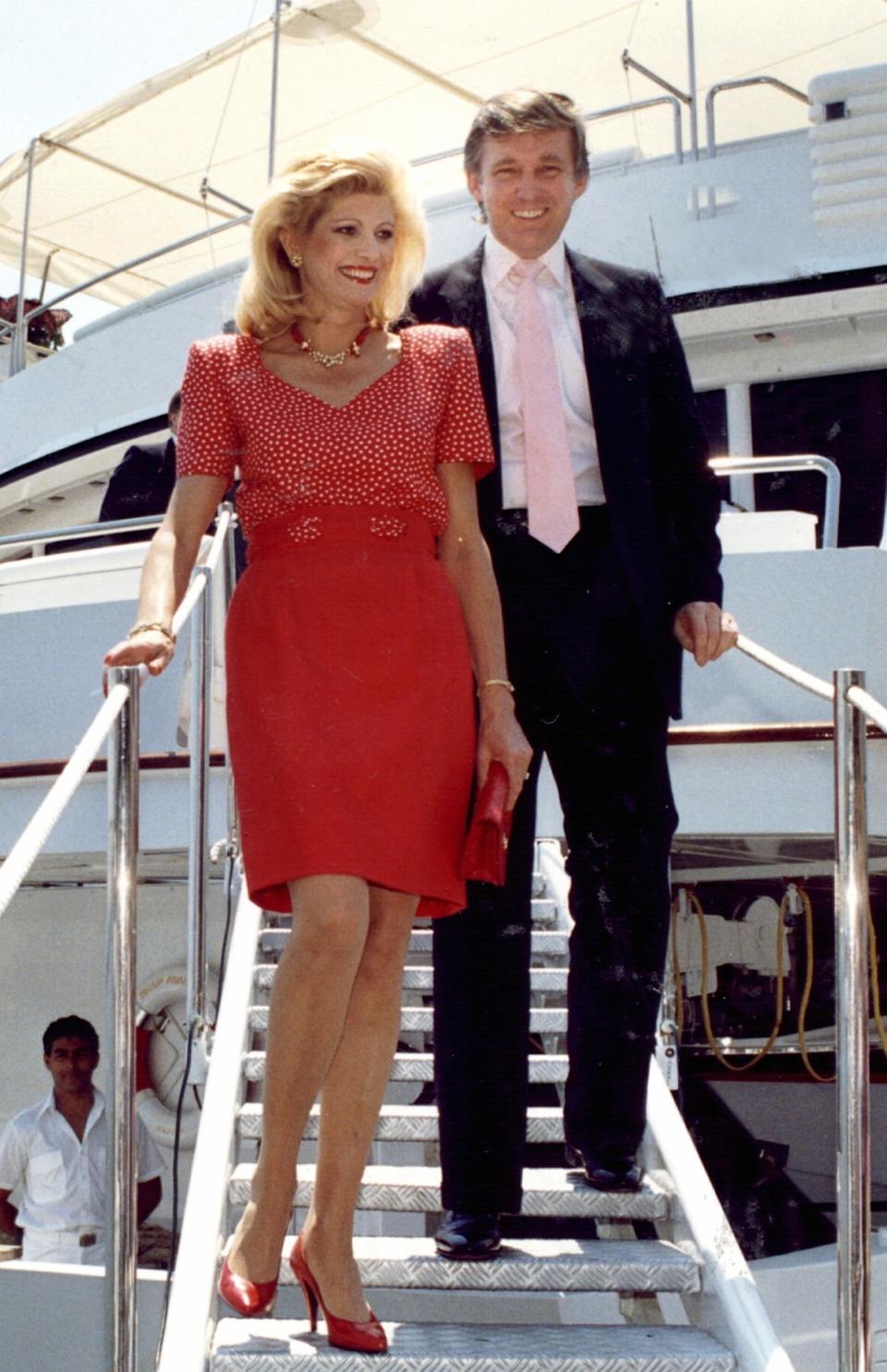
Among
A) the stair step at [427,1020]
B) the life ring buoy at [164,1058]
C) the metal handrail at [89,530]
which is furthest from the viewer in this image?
the life ring buoy at [164,1058]

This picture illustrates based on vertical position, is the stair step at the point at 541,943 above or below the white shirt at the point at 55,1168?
above

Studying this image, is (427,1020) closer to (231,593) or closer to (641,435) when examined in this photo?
(231,593)

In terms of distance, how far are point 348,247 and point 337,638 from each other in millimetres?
450

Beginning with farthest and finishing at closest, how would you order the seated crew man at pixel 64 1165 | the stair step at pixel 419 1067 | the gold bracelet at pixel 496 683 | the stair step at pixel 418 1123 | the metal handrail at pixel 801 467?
the seated crew man at pixel 64 1165
the metal handrail at pixel 801 467
the stair step at pixel 419 1067
the stair step at pixel 418 1123
the gold bracelet at pixel 496 683

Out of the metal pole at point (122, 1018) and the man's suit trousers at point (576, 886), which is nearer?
the metal pole at point (122, 1018)

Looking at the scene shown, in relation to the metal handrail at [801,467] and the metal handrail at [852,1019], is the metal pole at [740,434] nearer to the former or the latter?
the metal handrail at [801,467]

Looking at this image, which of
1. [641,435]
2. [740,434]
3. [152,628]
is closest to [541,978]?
[641,435]

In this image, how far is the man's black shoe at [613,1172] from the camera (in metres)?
2.38

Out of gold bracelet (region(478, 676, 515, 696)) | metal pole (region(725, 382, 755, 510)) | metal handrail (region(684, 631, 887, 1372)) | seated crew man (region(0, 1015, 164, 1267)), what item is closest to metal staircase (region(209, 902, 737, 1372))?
metal handrail (region(684, 631, 887, 1372))

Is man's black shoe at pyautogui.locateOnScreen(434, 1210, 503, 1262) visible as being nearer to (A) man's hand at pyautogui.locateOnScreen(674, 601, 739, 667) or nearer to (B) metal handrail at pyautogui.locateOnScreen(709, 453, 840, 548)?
(A) man's hand at pyautogui.locateOnScreen(674, 601, 739, 667)

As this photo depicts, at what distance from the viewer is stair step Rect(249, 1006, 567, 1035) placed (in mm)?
3020

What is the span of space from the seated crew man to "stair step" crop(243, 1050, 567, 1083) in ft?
8.93

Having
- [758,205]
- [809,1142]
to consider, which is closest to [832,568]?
[758,205]

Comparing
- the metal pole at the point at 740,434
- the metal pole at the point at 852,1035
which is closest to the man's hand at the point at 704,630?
the metal pole at the point at 852,1035
